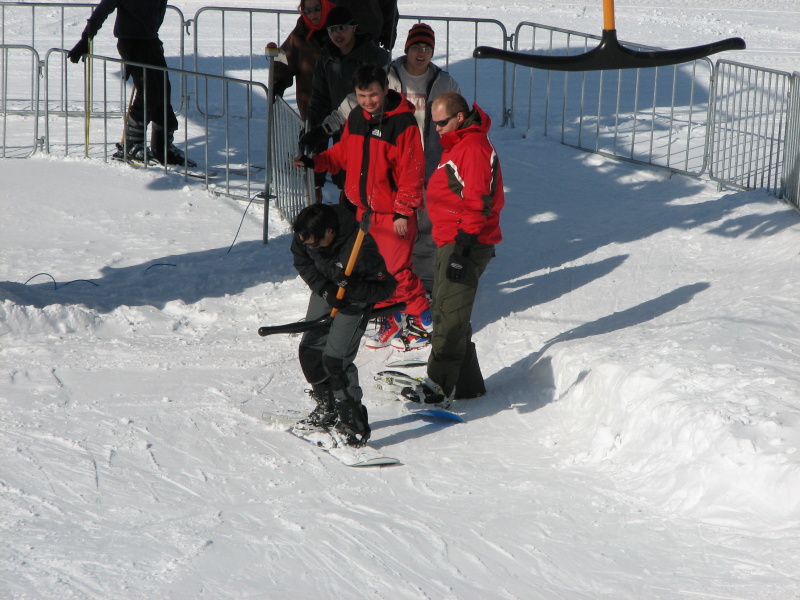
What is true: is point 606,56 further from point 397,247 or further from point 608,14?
point 397,247

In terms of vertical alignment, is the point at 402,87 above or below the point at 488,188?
above

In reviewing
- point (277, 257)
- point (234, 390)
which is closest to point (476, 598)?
point (234, 390)

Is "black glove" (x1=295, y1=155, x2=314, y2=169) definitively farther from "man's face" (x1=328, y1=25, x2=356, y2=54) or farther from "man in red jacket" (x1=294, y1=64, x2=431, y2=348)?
"man's face" (x1=328, y1=25, x2=356, y2=54)

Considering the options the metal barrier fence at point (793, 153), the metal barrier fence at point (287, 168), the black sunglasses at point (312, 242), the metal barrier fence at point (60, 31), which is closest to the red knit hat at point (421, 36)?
the metal barrier fence at point (287, 168)

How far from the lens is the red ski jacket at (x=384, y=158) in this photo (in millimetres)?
6125

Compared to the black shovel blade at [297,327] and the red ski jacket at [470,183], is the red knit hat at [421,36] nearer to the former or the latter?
the red ski jacket at [470,183]

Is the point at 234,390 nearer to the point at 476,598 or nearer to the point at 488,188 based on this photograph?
the point at 488,188

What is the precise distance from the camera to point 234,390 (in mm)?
5848

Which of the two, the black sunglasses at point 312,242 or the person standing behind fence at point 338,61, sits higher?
the person standing behind fence at point 338,61

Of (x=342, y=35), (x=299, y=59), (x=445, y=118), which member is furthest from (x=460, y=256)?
(x=299, y=59)

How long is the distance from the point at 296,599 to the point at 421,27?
4180mm

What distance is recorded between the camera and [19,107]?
11.3 metres

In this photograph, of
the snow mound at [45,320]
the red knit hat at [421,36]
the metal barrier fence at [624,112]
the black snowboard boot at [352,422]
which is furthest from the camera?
the metal barrier fence at [624,112]

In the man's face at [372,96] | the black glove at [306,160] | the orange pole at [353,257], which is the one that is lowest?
the orange pole at [353,257]
